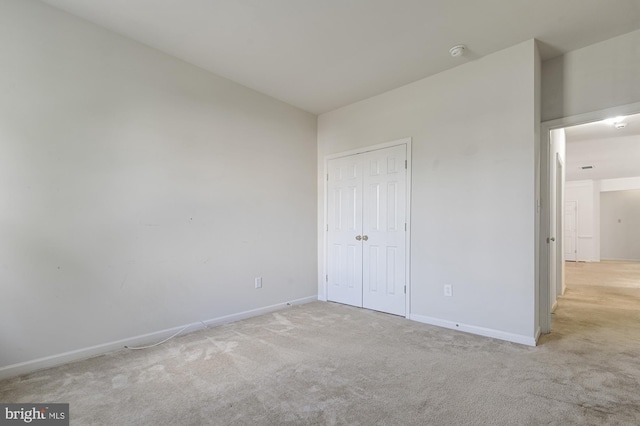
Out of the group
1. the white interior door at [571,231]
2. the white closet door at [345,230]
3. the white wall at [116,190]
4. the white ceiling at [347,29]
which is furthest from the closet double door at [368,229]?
the white interior door at [571,231]


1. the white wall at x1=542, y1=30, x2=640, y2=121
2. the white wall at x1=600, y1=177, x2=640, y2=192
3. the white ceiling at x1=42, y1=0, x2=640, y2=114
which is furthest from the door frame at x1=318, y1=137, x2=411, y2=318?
the white wall at x1=600, y1=177, x2=640, y2=192

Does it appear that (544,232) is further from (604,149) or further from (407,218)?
(604,149)

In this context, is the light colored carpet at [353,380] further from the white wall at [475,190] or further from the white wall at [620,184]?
the white wall at [620,184]

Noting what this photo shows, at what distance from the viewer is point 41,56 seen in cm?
228

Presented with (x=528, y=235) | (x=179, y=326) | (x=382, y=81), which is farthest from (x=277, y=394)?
(x=382, y=81)

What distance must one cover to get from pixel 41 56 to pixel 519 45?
4.01 meters

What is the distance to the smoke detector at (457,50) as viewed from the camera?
279 centimetres

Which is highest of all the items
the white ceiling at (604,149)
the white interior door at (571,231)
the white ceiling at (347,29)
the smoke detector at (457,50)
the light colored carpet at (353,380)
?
the white ceiling at (347,29)

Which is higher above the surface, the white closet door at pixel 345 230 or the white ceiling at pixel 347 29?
the white ceiling at pixel 347 29

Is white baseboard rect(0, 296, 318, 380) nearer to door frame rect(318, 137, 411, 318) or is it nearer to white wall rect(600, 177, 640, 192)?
door frame rect(318, 137, 411, 318)

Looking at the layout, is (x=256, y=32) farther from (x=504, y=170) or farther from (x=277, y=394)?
(x=277, y=394)

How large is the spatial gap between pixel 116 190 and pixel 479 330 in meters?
3.64

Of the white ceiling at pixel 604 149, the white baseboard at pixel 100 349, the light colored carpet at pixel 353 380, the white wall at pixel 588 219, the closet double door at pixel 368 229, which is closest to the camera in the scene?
the light colored carpet at pixel 353 380

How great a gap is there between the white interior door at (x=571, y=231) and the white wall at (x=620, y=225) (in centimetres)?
156
